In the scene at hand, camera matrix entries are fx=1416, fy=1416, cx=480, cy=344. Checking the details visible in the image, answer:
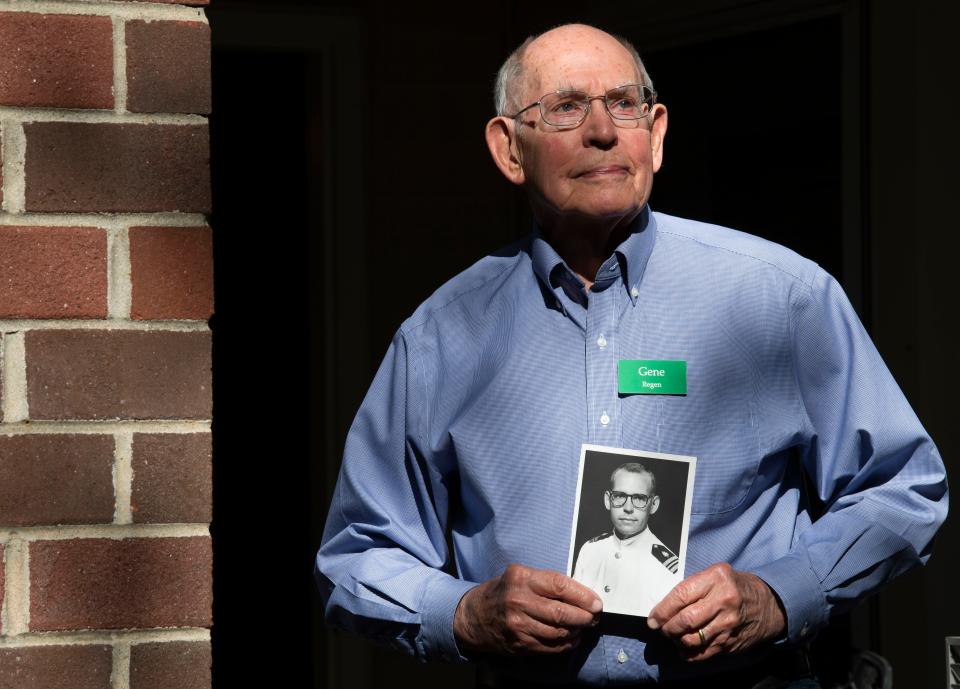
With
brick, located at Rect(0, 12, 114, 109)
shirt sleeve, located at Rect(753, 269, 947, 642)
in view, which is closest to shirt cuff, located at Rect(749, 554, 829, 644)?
shirt sleeve, located at Rect(753, 269, 947, 642)

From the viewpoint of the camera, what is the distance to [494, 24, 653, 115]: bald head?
7.20 ft

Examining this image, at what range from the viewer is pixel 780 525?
2.07m

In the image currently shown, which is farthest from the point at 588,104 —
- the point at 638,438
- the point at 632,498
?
the point at 632,498

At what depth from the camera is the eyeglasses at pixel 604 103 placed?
7.04ft

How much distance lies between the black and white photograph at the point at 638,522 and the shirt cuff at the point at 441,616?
0.24 metres

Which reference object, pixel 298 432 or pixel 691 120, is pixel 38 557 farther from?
pixel 298 432

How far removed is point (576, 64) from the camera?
218 centimetres

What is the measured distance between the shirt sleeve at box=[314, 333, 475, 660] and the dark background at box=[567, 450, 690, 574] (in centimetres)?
26

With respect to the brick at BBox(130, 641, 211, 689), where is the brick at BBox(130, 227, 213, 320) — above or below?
above

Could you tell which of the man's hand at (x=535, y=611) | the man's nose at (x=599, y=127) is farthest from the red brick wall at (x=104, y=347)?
the man's nose at (x=599, y=127)

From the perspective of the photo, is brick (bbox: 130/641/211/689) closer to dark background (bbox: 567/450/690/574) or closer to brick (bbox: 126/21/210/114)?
dark background (bbox: 567/450/690/574)

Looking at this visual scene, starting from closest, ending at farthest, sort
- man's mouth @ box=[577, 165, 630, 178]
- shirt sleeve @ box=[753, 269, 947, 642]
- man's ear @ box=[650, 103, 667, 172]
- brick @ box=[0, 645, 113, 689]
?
brick @ box=[0, 645, 113, 689] → shirt sleeve @ box=[753, 269, 947, 642] → man's mouth @ box=[577, 165, 630, 178] → man's ear @ box=[650, 103, 667, 172]

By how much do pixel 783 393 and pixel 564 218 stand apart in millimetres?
425

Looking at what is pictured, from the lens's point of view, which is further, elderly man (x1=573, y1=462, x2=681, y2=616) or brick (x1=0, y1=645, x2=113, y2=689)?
elderly man (x1=573, y1=462, x2=681, y2=616)
